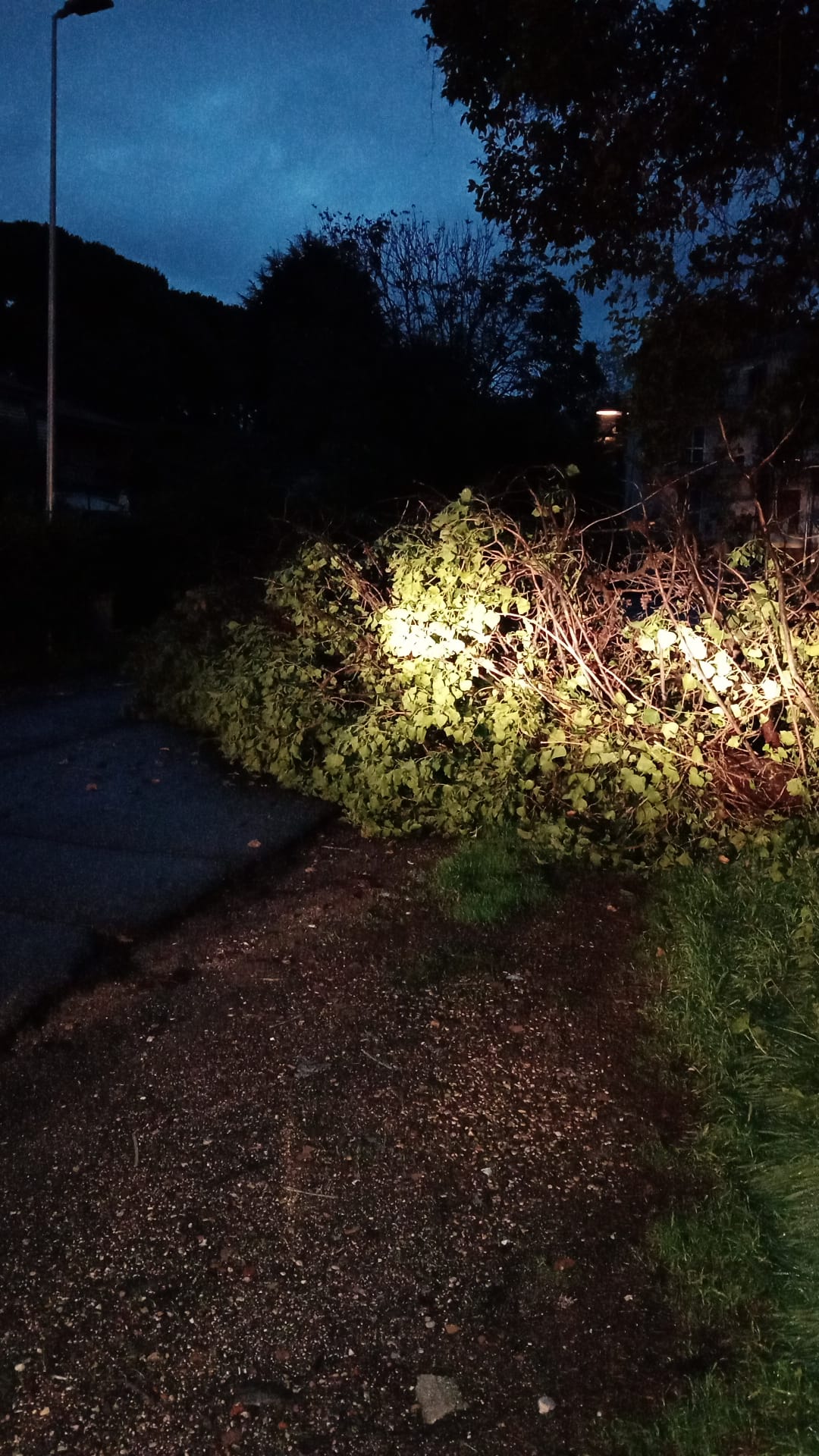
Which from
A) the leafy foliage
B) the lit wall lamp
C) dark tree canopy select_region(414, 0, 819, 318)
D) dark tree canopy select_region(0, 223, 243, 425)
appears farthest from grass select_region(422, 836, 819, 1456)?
dark tree canopy select_region(0, 223, 243, 425)

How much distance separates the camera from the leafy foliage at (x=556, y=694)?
5336 millimetres

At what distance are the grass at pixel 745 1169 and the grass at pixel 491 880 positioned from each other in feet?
1.77

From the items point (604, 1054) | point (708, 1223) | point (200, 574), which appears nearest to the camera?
point (708, 1223)

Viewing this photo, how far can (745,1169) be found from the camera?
306 centimetres

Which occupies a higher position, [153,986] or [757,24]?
[757,24]

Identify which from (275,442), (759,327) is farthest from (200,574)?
(275,442)

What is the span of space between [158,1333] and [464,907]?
7.92ft

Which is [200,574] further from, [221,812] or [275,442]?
[275,442]

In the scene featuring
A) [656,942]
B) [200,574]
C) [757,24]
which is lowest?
[656,942]

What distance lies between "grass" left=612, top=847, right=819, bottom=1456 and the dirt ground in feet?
0.37

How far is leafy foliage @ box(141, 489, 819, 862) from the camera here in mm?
5336

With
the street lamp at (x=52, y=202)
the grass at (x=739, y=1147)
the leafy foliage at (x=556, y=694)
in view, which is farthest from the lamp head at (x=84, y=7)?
the grass at (x=739, y=1147)

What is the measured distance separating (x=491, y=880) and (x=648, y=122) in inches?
284

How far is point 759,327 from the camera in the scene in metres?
10.8
